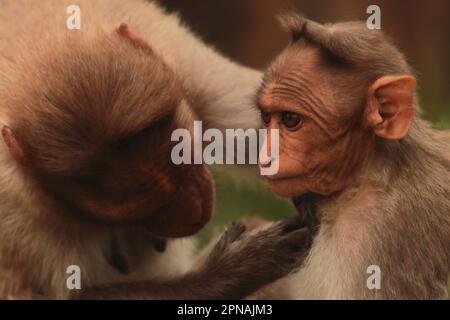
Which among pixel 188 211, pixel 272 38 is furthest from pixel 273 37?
pixel 188 211

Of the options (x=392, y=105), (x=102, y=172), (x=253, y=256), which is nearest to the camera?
(x=392, y=105)

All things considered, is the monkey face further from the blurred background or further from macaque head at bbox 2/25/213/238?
the blurred background

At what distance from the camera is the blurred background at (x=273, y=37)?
5.93m

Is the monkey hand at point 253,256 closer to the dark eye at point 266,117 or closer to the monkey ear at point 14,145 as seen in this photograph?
the dark eye at point 266,117

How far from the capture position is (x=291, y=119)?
4305mm

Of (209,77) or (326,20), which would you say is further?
(326,20)

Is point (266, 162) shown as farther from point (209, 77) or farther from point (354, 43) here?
point (209, 77)

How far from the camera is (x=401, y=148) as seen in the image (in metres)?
4.23

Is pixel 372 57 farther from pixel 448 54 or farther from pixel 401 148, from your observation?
pixel 448 54

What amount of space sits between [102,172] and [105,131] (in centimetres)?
24

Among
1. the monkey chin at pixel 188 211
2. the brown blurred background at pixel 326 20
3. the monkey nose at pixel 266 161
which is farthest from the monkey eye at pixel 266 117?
the brown blurred background at pixel 326 20

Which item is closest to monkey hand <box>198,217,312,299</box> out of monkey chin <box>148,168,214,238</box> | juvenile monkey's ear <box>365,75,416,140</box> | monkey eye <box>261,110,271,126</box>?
monkey chin <box>148,168,214,238</box>

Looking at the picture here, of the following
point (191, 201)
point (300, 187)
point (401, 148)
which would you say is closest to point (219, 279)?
point (191, 201)

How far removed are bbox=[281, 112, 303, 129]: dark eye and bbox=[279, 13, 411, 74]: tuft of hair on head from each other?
0.31 m
